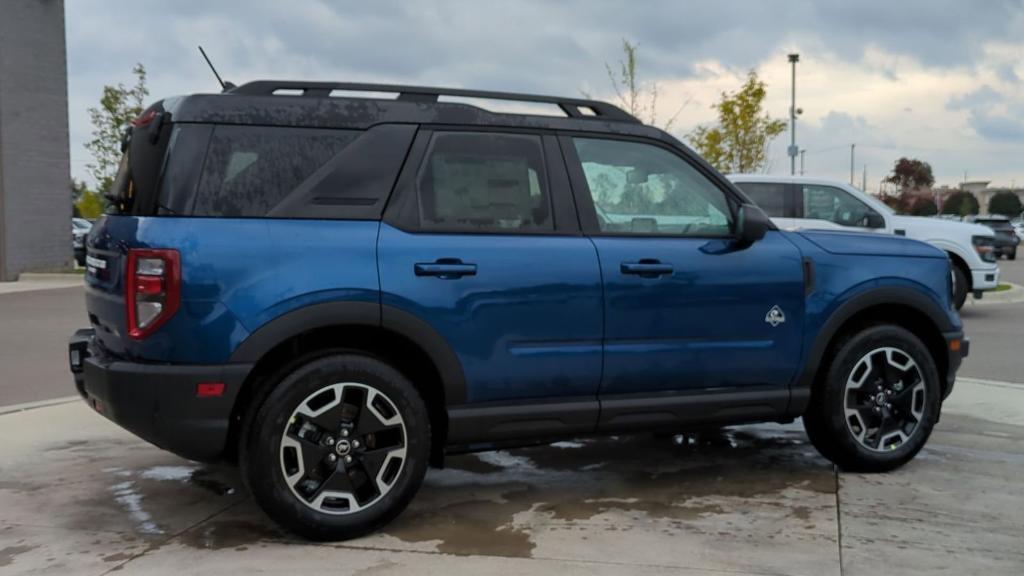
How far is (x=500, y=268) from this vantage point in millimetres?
4461

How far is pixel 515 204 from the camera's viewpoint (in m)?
4.67

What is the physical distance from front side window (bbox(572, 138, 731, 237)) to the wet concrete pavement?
4.53 ft

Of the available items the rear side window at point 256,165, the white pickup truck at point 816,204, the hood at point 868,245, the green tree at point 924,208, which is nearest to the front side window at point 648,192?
the hood at point 868,245

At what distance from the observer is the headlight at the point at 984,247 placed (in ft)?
45.3

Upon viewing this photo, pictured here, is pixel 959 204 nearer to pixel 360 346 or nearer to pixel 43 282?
pixel 43 282

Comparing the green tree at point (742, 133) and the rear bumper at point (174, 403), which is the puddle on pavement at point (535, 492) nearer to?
the rear bumper at point (174, 403)

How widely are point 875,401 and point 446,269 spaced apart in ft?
8.49

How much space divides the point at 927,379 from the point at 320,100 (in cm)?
356

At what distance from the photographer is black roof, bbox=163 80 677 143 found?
14.0 feet

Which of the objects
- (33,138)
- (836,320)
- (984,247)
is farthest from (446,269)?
(33,138)

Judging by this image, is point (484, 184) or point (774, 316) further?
point (774, 316)

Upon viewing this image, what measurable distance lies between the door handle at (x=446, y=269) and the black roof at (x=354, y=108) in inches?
27.3

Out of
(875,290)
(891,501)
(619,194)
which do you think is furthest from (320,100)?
(891,501)

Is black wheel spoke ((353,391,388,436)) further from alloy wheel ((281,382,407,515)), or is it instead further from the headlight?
the headlight
